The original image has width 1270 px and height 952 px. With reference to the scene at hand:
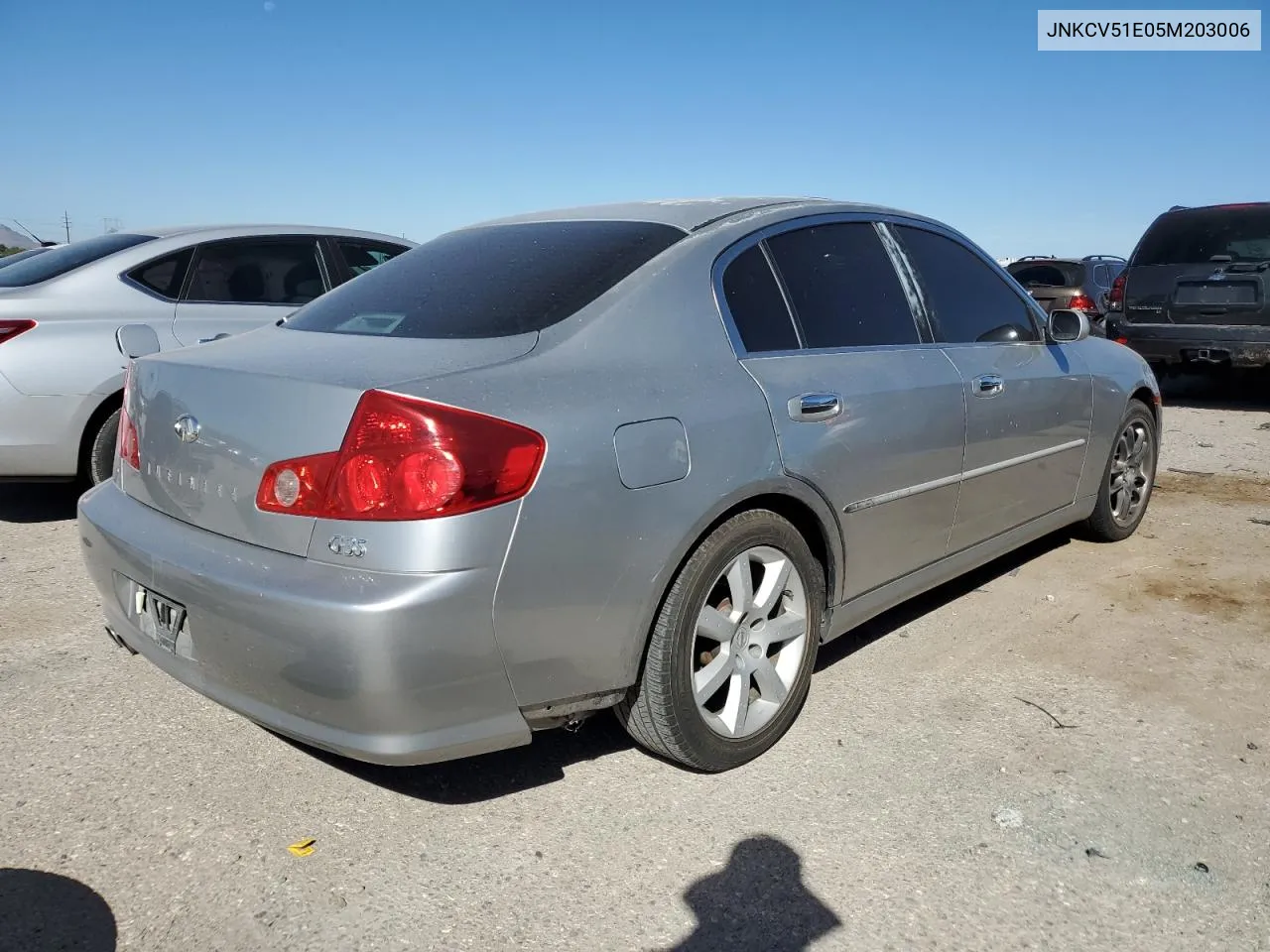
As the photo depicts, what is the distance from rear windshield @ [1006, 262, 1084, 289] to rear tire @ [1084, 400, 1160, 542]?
9.23m

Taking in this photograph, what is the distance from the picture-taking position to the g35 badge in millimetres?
2207

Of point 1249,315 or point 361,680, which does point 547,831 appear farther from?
point 1249,315

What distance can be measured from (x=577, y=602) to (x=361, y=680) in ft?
1.64

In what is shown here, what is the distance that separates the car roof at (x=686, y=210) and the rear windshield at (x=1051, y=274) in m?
11.1

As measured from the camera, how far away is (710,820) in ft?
8.63

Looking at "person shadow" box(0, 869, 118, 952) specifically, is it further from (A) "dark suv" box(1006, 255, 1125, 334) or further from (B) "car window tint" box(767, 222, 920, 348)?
(A) "dark suv" box(1006, 255, 1125, 334)

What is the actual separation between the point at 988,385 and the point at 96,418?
4132mm

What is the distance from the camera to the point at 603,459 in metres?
2.39

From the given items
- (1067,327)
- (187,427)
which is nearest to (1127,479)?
(1067,327)

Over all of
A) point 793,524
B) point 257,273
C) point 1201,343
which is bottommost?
point 793,524

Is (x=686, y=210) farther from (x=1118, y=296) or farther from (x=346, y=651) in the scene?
(x=1118, y=296)

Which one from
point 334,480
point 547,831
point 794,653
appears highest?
point 334,480

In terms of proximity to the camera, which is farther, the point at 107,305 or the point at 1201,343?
the point at 1201,343

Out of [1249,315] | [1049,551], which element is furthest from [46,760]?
[1249,315]
